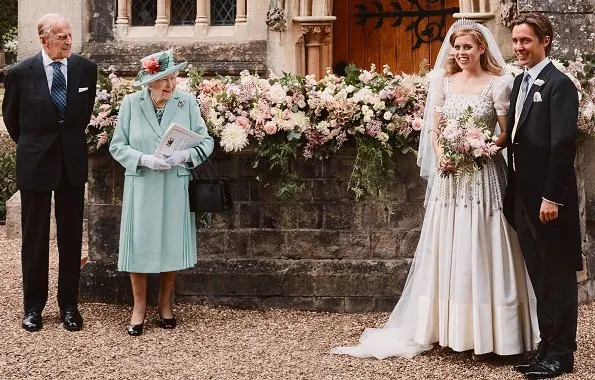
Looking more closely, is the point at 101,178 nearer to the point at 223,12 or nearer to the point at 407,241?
the point at 407,241

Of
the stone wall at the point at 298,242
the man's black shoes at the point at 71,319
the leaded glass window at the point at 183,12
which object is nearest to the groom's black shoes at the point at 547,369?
the stone wall at the point at 298,242

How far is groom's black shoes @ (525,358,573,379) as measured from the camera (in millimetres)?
4887

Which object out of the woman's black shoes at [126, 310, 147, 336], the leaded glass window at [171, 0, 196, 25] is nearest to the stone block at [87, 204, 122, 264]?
the woman's black shoes at [126, 310, 147, 336]

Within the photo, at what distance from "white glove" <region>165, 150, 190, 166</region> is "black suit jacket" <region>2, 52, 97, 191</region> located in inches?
28.0

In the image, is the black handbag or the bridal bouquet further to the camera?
the black handbag

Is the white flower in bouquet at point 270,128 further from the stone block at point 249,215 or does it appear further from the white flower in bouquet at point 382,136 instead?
the white flower in bouquet at point 382,136

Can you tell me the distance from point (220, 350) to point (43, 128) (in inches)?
77.1

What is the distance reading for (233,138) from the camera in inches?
256

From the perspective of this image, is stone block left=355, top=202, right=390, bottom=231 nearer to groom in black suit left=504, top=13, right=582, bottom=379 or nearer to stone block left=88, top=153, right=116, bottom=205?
groom in black suit left=504, top=13, right=582, bottom=379

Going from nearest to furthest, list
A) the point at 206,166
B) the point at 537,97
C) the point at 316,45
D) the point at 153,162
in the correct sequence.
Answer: the point at 537,97 → the point at 153,162 → the point at 206,166 → the point at 316,45

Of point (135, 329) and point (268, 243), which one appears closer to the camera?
point (135, 329)

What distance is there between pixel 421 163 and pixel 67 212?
247cm

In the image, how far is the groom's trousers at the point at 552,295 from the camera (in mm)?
4891

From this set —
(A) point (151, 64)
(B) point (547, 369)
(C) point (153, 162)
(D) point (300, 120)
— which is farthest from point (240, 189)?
A: (B) point (547, 369)
